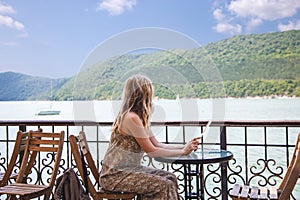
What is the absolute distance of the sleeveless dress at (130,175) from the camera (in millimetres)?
2506

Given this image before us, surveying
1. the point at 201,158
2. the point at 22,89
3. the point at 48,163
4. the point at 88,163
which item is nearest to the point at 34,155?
the point at 48,163

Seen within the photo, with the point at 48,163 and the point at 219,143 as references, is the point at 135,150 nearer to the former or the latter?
the point at 219,143

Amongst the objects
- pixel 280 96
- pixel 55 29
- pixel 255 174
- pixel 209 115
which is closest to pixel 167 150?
pixel 209 115

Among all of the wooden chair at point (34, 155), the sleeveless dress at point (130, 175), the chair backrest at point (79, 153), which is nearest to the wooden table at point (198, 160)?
the sleeveless dress at point (130, 175)

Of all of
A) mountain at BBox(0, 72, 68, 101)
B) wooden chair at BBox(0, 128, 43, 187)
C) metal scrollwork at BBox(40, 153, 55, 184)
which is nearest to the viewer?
wooden chair at BBox(0, 128, 43, 187)

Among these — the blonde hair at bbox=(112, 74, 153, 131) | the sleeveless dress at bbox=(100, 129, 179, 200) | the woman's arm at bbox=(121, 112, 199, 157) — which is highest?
the blonde hair at bbox=(112, 74, 153, 131)

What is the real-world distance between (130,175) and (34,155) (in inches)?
50.6

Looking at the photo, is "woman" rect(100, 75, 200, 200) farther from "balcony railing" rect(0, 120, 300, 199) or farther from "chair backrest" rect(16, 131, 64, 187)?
"chair backrest" rect(16, 131, 64, 187)

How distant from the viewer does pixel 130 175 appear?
2.55 meters

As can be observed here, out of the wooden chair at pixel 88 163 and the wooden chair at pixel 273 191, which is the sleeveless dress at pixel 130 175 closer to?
the wooden chair at pixel 88 163

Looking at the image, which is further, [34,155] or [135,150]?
[34,155]

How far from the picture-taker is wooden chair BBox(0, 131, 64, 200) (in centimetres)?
303

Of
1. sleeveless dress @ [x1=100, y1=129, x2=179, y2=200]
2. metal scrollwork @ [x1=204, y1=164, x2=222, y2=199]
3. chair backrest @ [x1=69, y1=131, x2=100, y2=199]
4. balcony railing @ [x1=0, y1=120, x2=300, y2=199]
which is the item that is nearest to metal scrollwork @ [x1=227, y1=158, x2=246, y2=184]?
balcony railing @ [x1=0, y1=120, x2=300, y2=199]

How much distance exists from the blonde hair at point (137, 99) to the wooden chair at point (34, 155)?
2.71 feet
